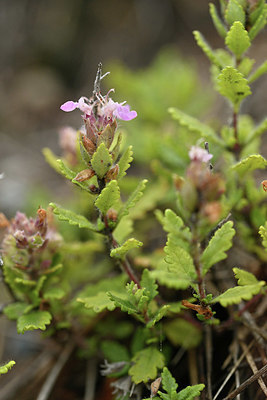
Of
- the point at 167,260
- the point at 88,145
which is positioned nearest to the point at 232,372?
the point at 167,260

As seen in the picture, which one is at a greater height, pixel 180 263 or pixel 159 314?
pixel 180 263

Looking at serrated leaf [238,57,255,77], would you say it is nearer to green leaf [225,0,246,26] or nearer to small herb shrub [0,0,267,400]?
small herb shrub [0,0,267,400]

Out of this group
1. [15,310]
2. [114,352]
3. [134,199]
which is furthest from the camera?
[114,352]

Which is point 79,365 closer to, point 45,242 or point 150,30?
point 45,242

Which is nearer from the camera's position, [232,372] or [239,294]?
[239,294]

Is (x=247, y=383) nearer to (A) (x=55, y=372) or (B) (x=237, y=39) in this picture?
(A) (x=55, y=372)

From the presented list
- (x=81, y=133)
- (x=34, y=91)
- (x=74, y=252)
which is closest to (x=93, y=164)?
(x=81, y=133)
